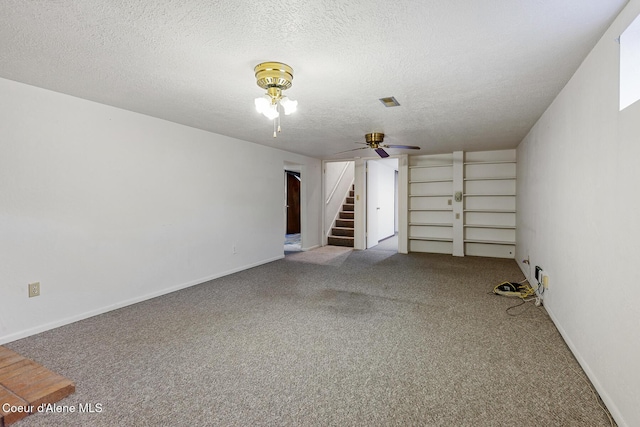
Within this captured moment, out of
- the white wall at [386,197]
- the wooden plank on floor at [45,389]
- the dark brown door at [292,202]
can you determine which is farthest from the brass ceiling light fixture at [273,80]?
the dark brown door at [292,202]

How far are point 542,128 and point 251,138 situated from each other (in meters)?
3.81

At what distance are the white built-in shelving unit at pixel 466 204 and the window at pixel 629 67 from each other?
4.60 meters

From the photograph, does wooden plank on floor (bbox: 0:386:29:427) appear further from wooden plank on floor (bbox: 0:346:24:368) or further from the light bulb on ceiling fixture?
the light bulb on ceiling fixture

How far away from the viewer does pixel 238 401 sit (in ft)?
5.57

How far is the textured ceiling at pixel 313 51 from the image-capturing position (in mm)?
1533

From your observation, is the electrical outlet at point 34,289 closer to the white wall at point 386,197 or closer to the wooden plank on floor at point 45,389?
the wooden plank on floor at point 45,389

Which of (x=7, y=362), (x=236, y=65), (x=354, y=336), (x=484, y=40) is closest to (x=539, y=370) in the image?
(x=354, y=336)

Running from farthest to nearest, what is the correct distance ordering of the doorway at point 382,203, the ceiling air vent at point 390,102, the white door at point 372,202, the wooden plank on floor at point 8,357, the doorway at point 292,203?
the doorway at point 292,203 → the doorway at point 382,203 → the white door at point 372,202 → the ceiling air vent at point 390,102 → the wooden plank on floor at point 8,357

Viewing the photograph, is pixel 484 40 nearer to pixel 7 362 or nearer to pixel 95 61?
pixel 95 61

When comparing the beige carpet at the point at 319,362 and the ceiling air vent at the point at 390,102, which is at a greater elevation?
the ceiling air vent at the point at 390,102

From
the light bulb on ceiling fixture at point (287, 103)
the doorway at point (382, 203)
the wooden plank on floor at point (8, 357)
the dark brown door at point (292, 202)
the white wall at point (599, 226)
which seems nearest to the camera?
the white wall at point (599, 226)

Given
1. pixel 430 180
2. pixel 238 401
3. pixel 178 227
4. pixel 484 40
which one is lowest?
pixel 238 401

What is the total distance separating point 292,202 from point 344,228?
2.92 meters

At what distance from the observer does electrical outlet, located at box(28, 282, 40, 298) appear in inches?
100
